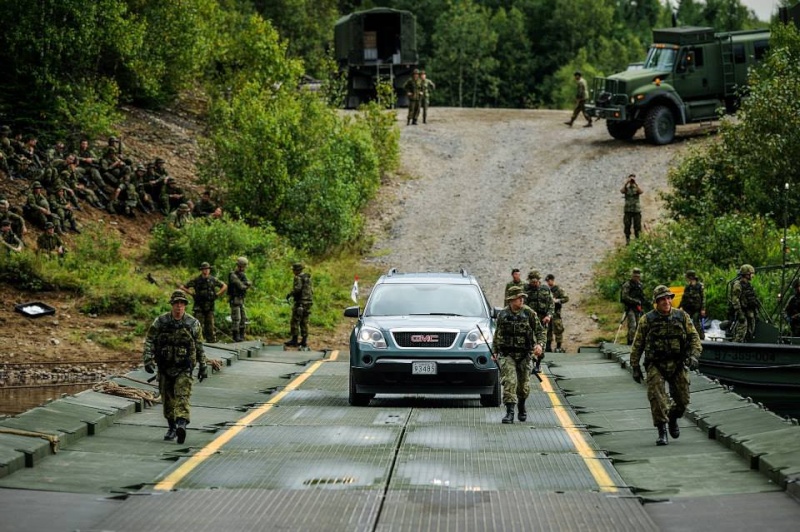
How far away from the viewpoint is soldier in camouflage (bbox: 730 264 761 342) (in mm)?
23703

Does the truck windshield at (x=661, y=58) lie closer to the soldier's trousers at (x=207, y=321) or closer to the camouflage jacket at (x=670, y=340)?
the soldier's trousers at (x=207, y=321)

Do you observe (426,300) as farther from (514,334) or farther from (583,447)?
(583,447)

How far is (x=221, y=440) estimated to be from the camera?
1576 centimetres

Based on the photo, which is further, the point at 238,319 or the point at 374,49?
the point at 374,49

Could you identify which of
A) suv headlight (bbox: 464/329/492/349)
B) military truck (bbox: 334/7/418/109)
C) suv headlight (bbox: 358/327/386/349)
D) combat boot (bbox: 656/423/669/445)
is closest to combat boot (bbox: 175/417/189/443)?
suv headlight (bbox: 358/327/386/349)

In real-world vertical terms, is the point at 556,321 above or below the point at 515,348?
below

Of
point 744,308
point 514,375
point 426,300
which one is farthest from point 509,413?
point 744,308

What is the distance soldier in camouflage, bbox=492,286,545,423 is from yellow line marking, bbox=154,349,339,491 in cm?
323

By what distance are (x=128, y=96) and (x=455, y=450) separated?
3481 cm

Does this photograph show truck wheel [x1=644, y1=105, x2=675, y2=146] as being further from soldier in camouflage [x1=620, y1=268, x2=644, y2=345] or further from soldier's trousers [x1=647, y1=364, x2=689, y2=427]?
soldier's trousers [x1=647, y1=364, x2=689, y2=427]

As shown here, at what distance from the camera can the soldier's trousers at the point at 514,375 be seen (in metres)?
17.4

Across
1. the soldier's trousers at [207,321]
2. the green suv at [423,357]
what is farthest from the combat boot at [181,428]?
the soldier's trousers at [207,321]

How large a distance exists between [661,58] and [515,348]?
32.0 m

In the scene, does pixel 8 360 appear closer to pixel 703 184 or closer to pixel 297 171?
pixel 297 171
